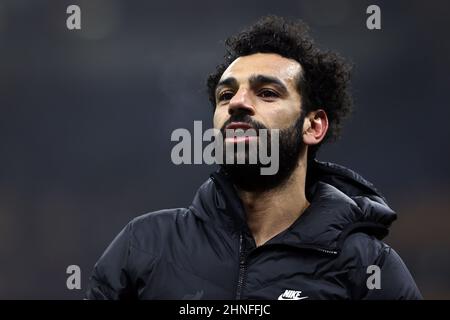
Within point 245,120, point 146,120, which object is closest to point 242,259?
point 245,120

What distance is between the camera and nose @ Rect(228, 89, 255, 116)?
2.13 m

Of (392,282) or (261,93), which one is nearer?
(392,282)

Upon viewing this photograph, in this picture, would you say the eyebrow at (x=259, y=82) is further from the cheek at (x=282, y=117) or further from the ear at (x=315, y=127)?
the ear at (x=315, y=127)

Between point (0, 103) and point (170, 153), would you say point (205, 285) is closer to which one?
point (170, 153)

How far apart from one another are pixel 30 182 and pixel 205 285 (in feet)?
15.1

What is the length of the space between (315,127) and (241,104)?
0.41 m

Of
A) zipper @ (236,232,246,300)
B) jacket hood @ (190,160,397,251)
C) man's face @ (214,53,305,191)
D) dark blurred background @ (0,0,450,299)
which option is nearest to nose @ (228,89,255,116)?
man's face @ (214,53,305,191)

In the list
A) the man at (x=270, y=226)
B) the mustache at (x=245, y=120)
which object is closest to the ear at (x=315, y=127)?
the man at (x=270, y=226)

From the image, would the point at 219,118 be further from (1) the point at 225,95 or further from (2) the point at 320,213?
(2) the point at 320,213

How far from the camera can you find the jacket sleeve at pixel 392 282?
1967 millimetres

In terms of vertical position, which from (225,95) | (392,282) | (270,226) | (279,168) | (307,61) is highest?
(307,61)

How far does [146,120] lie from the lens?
6.07 meters

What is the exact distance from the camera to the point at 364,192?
93.6 inches

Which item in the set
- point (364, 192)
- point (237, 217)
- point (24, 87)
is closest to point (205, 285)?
point (237, 217)
